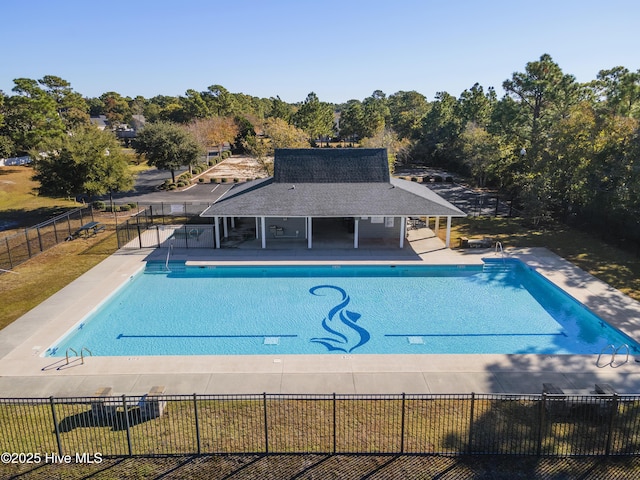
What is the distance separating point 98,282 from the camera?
1945 cm

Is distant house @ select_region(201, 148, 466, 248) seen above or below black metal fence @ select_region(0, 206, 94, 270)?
above

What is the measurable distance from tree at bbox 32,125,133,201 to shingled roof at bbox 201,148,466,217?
10351 mm

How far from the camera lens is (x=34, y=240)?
24.8 metres

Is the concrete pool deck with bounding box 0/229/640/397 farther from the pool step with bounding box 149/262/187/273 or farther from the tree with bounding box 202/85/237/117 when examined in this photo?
the tree with bounding box 202/85/237/117

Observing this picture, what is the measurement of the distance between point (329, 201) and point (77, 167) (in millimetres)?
17779

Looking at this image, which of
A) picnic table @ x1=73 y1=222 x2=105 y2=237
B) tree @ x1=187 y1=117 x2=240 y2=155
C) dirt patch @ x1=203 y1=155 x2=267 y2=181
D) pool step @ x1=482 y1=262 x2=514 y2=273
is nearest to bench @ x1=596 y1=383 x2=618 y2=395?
pool step @ x1=482 y1=262 x2=514 y2=273

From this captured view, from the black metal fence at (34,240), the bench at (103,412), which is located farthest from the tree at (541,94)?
the black metal fence at (34,240)

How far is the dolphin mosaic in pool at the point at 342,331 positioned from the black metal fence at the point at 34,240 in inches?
584

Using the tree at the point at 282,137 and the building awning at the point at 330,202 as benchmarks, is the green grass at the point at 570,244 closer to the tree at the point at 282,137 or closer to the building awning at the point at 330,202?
the building awning at the point at 330,202

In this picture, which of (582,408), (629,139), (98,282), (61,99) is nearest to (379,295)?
(582,408)

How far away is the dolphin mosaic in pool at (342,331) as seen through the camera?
1500 centimetres

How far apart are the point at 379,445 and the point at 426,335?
6778 millimetres

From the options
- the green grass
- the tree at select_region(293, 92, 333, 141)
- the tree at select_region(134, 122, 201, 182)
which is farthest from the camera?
the tree at select_region(293, 92, 333, 141)

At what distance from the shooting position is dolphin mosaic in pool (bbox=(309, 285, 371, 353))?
15.0 metres
